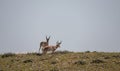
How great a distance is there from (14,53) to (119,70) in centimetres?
1268

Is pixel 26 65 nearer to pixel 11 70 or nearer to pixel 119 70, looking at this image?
pixel 11 70

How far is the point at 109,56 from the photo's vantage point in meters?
25.9

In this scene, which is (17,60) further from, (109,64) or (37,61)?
(109,64)

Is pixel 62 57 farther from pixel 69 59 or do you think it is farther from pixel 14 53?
pixel 14 53

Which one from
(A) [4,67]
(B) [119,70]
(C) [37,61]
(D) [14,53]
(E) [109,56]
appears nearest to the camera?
(B) [119,70]

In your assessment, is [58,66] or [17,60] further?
[17,60]

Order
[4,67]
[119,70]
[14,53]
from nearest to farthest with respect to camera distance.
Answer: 1. [119,70]
2. [4,67]
3. [14,53]

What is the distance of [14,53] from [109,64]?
36.5 ft

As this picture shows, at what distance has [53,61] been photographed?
76.7ft

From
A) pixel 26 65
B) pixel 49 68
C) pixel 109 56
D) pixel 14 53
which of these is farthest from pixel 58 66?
pixel 14 53

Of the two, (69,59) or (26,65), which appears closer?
(26,65)

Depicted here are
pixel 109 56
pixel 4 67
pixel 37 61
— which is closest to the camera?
pixel 4 67

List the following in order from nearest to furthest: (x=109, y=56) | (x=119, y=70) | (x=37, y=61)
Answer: (x=119, y=70) < (x=37, y=61) < (x=109, y=56)


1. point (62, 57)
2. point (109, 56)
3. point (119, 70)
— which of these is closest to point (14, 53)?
point (62, 57)
